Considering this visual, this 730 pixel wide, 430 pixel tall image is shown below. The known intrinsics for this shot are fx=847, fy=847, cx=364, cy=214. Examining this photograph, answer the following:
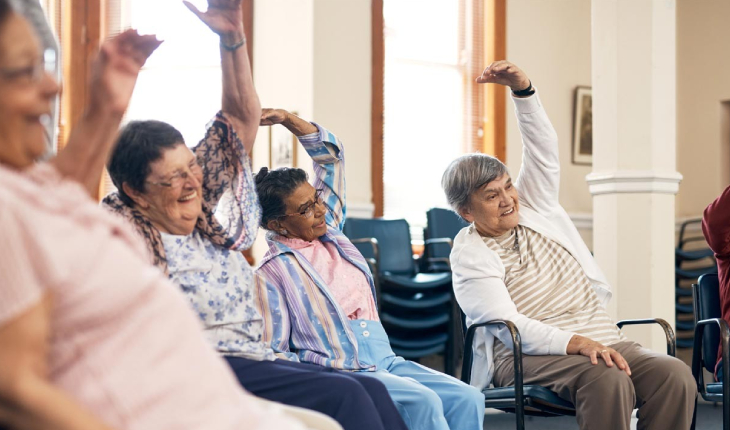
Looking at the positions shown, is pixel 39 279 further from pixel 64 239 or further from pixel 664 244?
pixel 664 244

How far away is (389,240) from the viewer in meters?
5.08

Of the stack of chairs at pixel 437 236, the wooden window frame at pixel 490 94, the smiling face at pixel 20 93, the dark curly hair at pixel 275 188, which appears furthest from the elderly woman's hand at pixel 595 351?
the wooden window frame at pixel 490 94

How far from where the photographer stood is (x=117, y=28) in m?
5.43

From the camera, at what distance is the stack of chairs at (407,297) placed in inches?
192

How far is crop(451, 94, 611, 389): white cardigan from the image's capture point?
104 inches

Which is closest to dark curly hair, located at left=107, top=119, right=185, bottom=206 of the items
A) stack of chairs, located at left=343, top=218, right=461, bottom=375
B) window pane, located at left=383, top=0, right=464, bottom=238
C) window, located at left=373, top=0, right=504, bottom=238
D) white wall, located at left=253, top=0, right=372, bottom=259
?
stack of chairs, located at left=343, top=218, right=461, bottom=375

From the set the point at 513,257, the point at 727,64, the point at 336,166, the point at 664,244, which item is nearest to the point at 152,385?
the point at 336,166

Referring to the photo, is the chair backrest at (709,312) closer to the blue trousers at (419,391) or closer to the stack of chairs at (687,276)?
the blue trousers at (419,391)

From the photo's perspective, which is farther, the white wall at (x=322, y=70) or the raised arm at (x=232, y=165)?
the white wall at (x=322, y=70)

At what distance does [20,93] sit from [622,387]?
200 cm

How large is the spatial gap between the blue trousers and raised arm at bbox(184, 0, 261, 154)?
68cm

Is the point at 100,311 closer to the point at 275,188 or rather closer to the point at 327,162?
the point at 275,188

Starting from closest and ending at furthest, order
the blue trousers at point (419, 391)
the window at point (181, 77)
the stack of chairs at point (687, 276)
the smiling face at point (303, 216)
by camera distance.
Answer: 1. the blue trousers at point (419, 391)
2. the smiling face at point (303, 216)
3. the window at point (181, 77)
4. the stack of chairs at point (687, 276)

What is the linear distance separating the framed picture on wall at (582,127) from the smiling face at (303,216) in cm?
458
